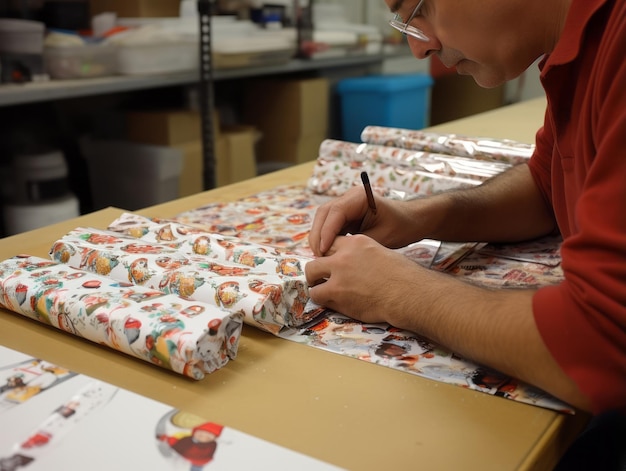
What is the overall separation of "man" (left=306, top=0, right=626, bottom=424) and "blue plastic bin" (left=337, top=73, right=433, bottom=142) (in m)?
A: 2.21

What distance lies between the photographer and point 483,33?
2.76 ft

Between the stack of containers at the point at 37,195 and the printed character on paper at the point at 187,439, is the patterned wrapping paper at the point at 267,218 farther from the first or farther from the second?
the stack of containers at the point at 37,195

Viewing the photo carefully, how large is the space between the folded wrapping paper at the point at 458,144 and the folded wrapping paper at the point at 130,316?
85 centimetres

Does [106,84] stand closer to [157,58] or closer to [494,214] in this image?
[157,58]

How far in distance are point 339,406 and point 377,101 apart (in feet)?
8.96

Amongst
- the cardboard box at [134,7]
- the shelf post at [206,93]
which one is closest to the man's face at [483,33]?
the shelf post at [206,93]

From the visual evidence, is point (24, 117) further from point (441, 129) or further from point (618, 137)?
point (618, 137)

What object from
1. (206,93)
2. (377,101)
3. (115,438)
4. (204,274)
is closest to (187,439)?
(115,438)

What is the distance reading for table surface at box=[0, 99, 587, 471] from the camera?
0.61 meters

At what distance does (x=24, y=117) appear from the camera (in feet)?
8.25

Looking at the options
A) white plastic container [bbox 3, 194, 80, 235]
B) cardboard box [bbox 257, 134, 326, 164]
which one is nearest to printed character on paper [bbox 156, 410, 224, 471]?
white plastic container [bbox 3, 194, 80, 235]

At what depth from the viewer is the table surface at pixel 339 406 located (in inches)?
24.0

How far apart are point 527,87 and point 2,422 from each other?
4136 mm

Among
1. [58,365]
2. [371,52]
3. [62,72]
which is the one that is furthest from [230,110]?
[58,365]
